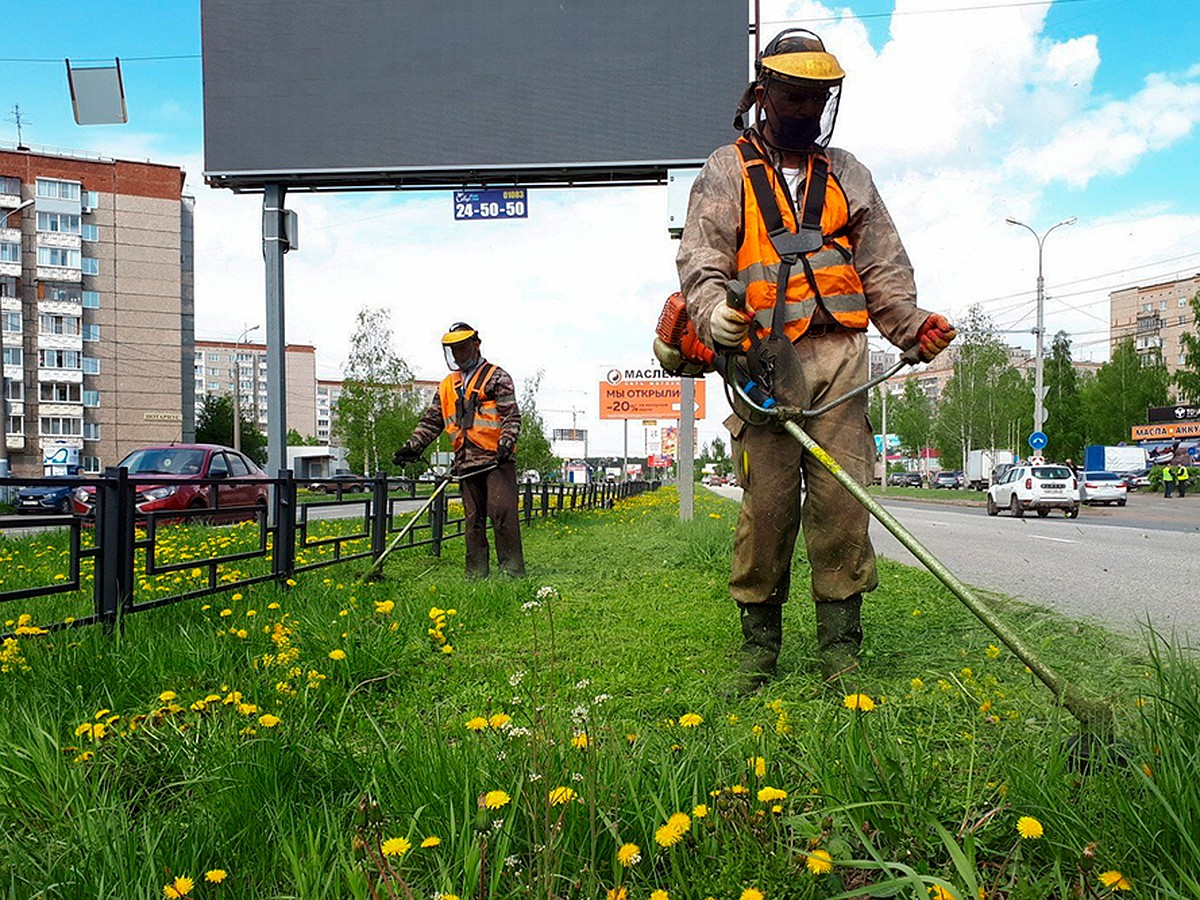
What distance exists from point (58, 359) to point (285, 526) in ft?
217

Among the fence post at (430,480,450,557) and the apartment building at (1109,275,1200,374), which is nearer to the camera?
the fence post at (430,480,450,557)

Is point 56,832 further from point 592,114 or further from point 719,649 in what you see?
point 592,114

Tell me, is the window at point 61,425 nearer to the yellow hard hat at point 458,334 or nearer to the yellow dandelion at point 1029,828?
the yellow hard hat at point 458,334

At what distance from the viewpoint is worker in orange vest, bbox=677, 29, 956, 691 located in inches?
123

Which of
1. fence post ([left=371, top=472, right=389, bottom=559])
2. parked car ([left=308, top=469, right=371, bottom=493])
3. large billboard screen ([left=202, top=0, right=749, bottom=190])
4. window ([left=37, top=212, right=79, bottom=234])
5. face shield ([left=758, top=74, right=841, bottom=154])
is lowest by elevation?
fence post ([left=371, top=472, right=389, bottom=559])

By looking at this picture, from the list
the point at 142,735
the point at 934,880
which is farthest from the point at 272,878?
the point at 934,880

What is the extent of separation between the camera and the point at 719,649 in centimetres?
393

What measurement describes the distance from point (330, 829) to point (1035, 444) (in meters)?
34.6

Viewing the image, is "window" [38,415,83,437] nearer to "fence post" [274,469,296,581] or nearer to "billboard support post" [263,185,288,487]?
"billboard support post" [263,185,288,487]

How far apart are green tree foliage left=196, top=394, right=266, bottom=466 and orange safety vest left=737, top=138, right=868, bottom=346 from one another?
229ft

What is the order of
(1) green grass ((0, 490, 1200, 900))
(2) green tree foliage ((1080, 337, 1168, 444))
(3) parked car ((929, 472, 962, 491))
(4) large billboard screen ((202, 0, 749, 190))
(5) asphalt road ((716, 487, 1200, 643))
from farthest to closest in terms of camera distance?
(3) parked car ((929, 472, 962, 491))
(2) green tree foliage ((1080, 337, 1168, 444))
(4) large billboard screen ((202, 0, 749, 190))
(5) asphalt road ((716, 487, 1200, 643))
(1) green grass ((0, 490, 1200, 900))

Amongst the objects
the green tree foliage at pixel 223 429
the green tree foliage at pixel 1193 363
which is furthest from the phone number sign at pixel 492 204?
the green tree foliage at pixel 223 429

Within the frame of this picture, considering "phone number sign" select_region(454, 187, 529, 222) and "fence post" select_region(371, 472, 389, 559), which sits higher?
"phone number sign" select_region(454, 187, 529, 222)

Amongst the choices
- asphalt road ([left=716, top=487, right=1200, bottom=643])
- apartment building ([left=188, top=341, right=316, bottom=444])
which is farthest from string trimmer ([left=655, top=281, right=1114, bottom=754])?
apartment building ([left=188, top=341, right=316, bottom=444])
